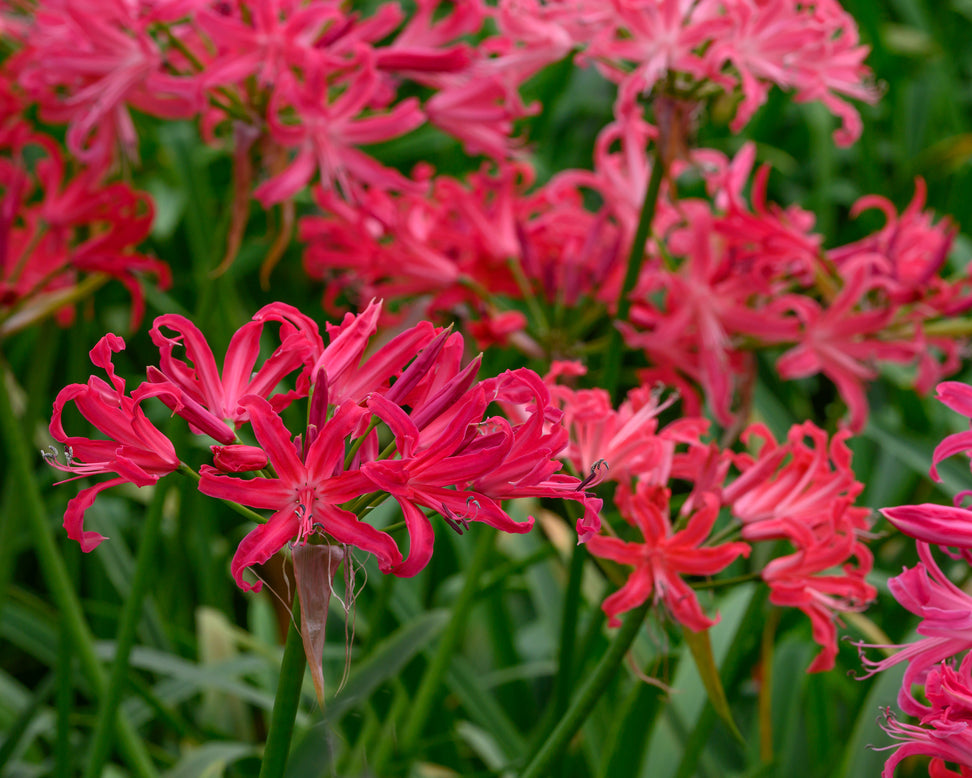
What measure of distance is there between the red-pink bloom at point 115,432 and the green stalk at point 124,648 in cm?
40

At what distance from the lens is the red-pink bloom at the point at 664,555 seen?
828mm

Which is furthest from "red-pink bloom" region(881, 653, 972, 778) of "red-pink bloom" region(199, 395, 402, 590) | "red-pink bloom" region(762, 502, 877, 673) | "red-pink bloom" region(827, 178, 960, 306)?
"red-pink bloom" region(827, 178, 960, 306)

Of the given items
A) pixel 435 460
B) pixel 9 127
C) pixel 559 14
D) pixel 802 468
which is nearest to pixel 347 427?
pixel 435 460

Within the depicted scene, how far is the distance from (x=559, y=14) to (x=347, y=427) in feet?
2.69

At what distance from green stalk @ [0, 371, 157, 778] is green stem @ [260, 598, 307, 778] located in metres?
0.49

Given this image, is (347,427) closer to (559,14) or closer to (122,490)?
(559,14)

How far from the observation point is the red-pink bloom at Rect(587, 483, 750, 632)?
0.83 metres

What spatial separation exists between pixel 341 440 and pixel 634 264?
24.7 inches

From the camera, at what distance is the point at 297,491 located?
61cm

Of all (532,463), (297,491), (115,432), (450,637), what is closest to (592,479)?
(532,463)

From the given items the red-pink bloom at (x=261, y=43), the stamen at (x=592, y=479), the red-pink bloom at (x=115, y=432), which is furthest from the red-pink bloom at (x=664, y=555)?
the red-pink bloom at (x=261, y=43)

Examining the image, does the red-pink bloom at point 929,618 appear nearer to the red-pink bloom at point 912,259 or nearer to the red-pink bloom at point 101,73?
the red-pink bloom at point 912,259

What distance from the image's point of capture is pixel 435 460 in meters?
0.61

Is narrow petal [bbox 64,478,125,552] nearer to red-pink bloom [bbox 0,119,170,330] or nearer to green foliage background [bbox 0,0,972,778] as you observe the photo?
green foliage background [bbox 0,0,972,778]
